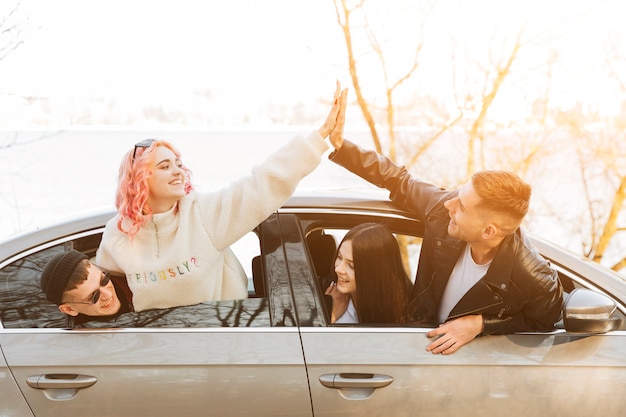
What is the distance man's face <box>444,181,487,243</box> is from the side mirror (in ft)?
1.35

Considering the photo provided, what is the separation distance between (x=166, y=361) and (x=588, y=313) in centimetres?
148

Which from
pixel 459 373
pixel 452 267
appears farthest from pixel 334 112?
pixel 459 373

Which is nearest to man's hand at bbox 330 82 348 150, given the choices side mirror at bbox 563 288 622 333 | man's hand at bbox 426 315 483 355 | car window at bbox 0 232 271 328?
car window at bbox 0 232 271 328

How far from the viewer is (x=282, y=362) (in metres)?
2.43

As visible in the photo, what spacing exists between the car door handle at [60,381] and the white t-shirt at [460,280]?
1.33 meters

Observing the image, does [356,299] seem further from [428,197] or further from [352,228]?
[428,197]

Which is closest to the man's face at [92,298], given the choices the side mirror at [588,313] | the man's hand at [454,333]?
the man's hand at [454,333]

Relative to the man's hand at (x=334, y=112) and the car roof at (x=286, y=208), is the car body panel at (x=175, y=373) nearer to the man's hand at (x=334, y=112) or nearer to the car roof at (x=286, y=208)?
the car roof at (x=286, y=208)

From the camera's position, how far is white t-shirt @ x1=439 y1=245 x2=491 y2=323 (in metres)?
2.70

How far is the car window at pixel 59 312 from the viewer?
256 centimetres

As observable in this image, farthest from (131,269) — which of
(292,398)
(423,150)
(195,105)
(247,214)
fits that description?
(195,105)

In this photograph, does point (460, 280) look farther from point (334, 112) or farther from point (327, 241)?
point (334, 112)

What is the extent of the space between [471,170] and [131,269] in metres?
5.20

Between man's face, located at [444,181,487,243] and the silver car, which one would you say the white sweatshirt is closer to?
the silver car
